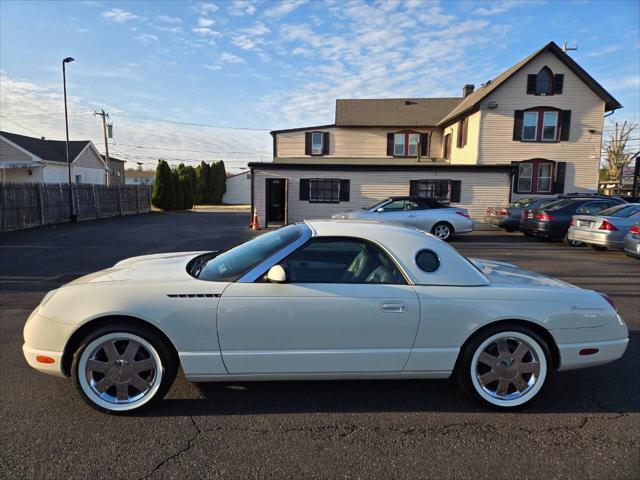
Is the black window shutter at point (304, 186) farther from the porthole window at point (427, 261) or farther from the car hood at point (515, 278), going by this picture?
the porthole window at point (427, 261)

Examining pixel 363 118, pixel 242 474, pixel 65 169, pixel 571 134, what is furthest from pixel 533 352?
pixel 65 169

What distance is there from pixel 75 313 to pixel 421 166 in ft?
56.3

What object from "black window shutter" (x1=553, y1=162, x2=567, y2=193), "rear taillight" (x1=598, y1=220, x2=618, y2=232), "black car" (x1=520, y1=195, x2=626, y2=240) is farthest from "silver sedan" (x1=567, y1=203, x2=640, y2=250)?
"black window shutter" (x1=553, y1=162, x2=567, y2=193)

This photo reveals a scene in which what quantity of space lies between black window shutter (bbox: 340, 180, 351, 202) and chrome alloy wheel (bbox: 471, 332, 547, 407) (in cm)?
1593

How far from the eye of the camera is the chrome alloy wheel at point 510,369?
10.2ft

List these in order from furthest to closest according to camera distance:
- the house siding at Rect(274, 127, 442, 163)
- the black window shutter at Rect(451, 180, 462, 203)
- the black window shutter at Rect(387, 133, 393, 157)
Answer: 1. the house siding at Rect(274, 127, 442, 163)
2. the black window shutter at Rect(387, 133, 393, 157)
3. the black window shutter at Rect(451, 180, 462, 203)

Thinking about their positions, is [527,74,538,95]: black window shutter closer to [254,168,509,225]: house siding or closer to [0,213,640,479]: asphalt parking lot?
[254,168,509,225]: house siding

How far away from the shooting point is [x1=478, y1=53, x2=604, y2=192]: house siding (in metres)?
21.5

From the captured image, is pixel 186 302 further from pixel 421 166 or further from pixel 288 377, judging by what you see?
pixel 421 166

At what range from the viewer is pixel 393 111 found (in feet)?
91.8

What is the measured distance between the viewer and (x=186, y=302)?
2928mm

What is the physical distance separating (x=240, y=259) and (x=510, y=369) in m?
2.26

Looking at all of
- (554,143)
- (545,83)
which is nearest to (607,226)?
(554,143)

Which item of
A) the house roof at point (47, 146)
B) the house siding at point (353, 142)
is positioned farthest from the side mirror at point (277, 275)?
the house roof at point (47, 146)
